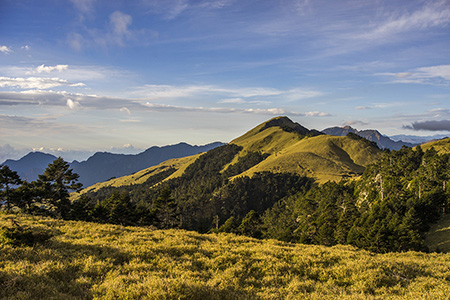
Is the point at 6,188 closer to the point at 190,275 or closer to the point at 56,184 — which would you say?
the point at 56,184

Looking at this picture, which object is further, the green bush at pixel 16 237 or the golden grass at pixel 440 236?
the golden grass at pixel 440 236

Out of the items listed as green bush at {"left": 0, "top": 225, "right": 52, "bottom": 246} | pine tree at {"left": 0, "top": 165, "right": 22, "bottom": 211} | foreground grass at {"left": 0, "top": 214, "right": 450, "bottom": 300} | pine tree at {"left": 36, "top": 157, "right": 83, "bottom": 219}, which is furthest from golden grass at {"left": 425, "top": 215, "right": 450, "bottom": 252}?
pine tree at {"left": 0, "top": 165, "right": 22, "bottom": 211}

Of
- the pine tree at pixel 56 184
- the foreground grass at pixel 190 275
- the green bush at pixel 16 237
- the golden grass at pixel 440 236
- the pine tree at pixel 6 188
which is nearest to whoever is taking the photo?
the foreground grass at pixel 190 275

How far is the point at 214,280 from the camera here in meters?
9.64

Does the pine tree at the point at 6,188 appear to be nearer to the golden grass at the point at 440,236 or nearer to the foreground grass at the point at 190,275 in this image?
the foreground grass at the point at 190,275

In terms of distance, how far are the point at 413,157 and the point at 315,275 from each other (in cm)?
12240

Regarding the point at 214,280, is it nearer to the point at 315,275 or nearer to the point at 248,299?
the point at 248,299

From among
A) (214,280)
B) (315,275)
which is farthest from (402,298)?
(214,280)

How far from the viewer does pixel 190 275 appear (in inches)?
404

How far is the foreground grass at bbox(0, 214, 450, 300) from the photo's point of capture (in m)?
8.19

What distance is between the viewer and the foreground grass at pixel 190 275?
322 inches

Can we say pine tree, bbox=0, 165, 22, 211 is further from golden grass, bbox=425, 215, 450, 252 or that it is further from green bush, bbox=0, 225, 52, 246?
golden grass, bbox=425, 215, 450, 252

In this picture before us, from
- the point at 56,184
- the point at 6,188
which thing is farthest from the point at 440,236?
the point at 6,188

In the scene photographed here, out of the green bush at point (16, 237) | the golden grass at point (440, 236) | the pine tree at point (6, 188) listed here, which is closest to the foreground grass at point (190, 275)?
the green bush at point (16, 237)
